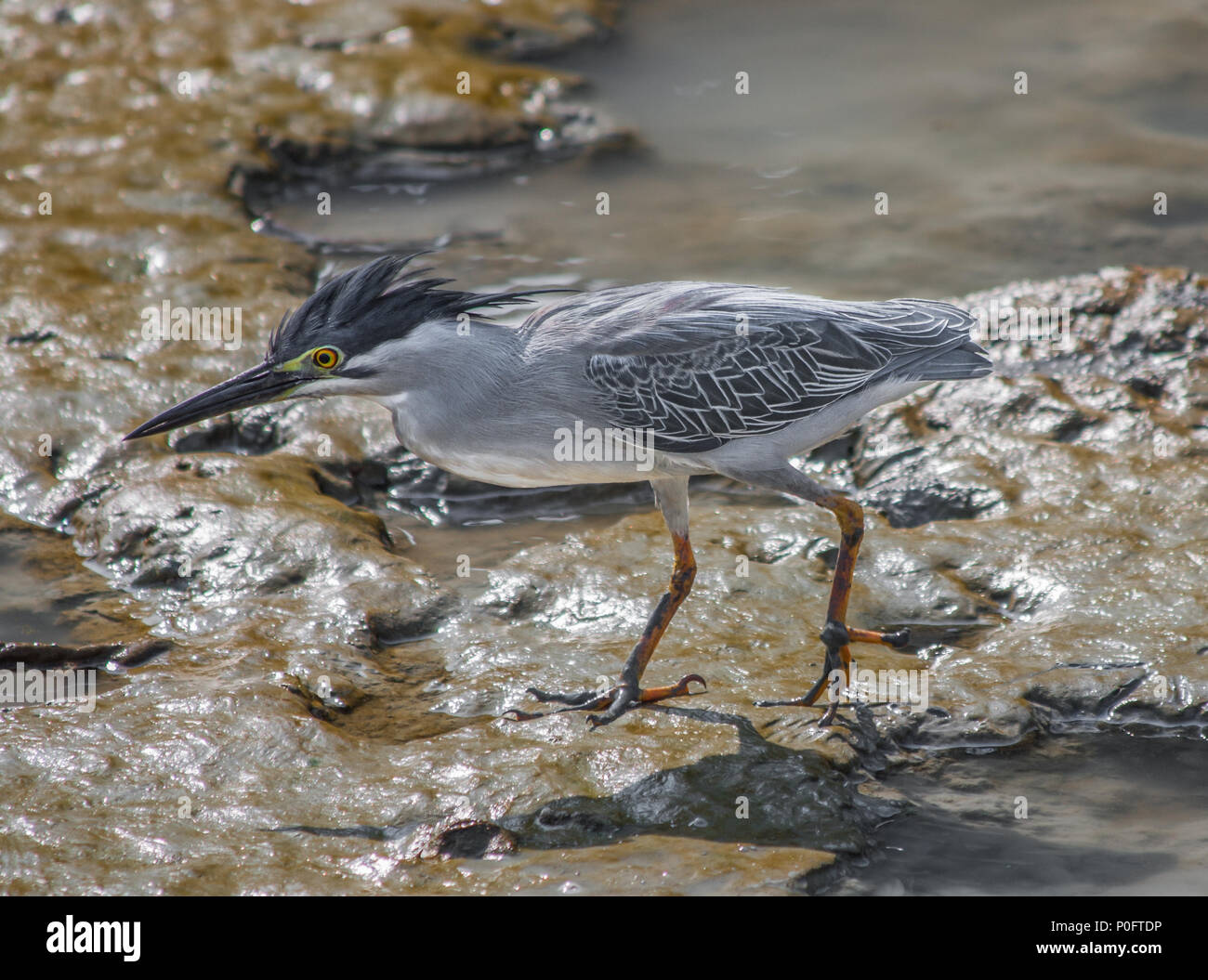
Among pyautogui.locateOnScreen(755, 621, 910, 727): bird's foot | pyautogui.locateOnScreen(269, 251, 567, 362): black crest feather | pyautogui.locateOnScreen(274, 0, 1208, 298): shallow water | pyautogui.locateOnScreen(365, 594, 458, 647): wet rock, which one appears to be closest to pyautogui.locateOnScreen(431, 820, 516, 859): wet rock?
pyautogui.locateOnScreen(755, 621, 910, 727): bird's foot

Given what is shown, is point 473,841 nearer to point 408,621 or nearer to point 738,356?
point 408,621

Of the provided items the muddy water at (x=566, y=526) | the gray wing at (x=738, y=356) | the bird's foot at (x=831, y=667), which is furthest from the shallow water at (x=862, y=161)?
the bird's foot at (x=831, y=667)

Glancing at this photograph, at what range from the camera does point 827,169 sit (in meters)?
11.8

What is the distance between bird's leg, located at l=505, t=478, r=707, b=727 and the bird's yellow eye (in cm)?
158

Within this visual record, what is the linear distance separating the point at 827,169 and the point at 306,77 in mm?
5214

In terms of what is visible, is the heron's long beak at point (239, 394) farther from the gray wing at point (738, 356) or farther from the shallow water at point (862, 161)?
the shallow water at point (862, 161)

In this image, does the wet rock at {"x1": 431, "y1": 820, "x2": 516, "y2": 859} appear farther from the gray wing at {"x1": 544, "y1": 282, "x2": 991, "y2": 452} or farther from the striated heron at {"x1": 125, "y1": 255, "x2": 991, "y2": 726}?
the gray wing at {"x1": 544, "y1": 282, "x2": 991, "y2": 452}

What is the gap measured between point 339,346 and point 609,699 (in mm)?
1879

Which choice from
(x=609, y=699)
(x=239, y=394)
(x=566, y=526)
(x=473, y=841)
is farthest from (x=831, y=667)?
(x=239, y=394)

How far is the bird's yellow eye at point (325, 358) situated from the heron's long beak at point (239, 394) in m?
0.09

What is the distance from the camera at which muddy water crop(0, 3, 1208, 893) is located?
4.54 m

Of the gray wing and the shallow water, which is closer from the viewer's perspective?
the gray wing

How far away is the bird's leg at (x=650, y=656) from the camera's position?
17.1 feet

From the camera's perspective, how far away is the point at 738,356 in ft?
17.7
